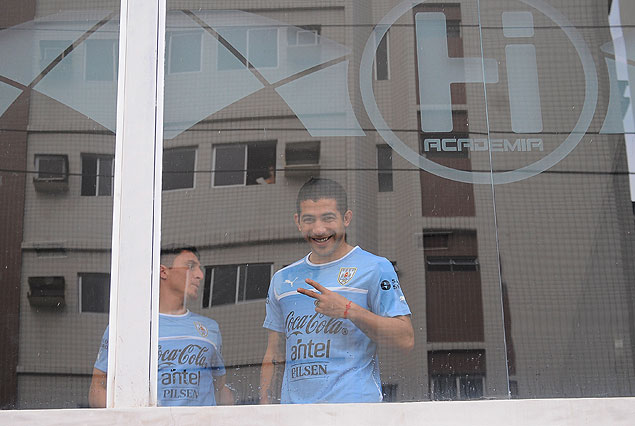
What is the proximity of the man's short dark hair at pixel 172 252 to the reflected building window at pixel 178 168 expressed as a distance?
0.57 feet

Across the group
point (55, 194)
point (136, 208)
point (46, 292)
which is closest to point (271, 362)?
point (136, 208)

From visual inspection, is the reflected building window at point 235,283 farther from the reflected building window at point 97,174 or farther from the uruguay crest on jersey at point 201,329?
the reflected building window at point 97,174

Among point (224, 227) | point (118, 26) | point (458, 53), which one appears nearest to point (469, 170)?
point (458, 53)

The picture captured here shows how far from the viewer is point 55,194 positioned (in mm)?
2422

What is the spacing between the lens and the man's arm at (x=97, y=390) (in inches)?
84.4

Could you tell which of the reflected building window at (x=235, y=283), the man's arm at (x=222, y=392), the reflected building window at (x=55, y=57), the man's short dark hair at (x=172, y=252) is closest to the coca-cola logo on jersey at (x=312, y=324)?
the reflected building window at (x=235, y=283)

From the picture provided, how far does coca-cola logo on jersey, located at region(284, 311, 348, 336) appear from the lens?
7.52 feet

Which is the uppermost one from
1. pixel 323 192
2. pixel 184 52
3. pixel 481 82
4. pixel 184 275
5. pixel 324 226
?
pixel 184 52

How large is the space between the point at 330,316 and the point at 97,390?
0.67 metres

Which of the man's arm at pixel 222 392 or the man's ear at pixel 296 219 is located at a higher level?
the man's ear at pixel 296 219

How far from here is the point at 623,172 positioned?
247cm

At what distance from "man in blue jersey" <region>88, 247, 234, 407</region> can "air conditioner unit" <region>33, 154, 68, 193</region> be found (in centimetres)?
43

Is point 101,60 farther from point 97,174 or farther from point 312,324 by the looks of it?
point 312,324

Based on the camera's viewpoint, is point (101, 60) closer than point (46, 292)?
No
